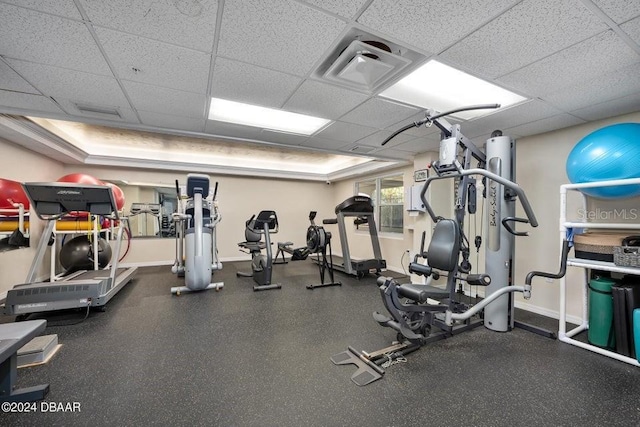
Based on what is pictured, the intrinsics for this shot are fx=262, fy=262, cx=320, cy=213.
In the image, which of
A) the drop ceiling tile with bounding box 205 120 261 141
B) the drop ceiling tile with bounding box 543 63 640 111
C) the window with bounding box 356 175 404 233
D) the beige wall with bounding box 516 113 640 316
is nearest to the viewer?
the drop ceiling tile with bounding box 543 63 640 111

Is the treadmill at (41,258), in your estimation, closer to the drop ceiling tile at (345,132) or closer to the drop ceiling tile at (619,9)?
the drop ceiling tile at (345,132)

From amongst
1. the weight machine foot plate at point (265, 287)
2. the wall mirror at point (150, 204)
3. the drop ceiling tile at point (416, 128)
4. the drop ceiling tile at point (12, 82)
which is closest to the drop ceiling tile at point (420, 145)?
the drop ceiling tile at point (416, 128)

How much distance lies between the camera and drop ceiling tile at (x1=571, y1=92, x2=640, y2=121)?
2.39m

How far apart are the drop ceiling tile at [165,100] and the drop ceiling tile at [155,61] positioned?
0.12 meters

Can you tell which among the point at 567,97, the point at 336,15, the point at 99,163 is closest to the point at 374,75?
the point at 336,15

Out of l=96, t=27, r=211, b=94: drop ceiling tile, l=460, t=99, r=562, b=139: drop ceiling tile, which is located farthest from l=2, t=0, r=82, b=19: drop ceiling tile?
l=460, t=99, r=562, b=139: drop ceiling tile

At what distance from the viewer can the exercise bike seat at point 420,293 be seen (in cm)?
215

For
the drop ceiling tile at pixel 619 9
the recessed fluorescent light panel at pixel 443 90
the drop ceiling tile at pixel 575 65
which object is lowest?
the drop ceiling tile at pixel 575 65

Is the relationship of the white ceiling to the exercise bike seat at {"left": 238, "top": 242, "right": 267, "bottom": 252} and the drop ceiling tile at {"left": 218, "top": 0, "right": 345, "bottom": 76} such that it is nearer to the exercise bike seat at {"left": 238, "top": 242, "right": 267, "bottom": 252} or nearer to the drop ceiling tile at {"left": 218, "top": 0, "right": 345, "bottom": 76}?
the drop ceiling tile at {"left": 218, "top": 0, "right": 345, "bottom": 76}

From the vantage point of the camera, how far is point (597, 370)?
205 cm

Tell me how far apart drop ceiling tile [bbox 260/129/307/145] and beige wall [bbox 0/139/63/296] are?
3360 mm

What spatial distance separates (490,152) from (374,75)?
1597 mm

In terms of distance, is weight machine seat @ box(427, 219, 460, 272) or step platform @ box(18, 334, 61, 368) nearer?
step platform @ box(18, 334, 61, 368)

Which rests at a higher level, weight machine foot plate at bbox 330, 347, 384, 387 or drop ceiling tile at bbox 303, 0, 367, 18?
drop ceiling tile at bbox 303, 0, 367, 18
